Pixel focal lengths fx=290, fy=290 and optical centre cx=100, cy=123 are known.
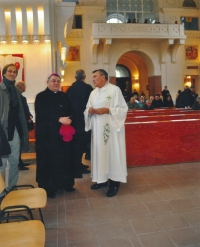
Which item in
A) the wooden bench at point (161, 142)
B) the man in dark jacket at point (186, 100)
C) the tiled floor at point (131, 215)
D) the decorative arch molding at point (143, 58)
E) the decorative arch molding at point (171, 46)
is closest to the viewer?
the tiled floor at point (131, 215)

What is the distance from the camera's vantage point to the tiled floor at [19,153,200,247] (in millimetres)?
2849

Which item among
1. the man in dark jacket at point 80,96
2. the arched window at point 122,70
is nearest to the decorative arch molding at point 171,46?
the arched window at point 122,70

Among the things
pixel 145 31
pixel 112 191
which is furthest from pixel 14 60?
pixel 145 31

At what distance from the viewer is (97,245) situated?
108 inches

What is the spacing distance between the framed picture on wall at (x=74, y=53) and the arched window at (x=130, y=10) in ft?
9.40

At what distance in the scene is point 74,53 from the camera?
1695 cm

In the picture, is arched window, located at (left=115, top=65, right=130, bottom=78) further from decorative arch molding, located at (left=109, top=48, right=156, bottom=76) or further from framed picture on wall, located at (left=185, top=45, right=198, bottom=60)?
framed picture on wall, located at (left=185, top=45, right=198, bottom=60)

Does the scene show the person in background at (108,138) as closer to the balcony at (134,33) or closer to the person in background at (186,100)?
the person in background at (186,100)

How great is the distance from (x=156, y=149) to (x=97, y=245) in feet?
Answer: 11.3

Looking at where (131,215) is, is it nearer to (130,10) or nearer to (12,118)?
(12,118)

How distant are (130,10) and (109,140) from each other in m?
15.4

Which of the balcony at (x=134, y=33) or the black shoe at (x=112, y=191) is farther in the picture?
the balcony at (x=134, y=33)

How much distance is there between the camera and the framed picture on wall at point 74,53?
55.5ft

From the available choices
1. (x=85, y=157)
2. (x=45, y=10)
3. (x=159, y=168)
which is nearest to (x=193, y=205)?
(x=159, y=168)
